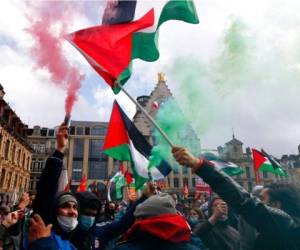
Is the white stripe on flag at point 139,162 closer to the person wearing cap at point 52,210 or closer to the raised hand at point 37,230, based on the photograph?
the person wearing cap at point 52,210

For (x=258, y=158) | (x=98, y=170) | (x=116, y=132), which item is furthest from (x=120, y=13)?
(x=98, y=170)

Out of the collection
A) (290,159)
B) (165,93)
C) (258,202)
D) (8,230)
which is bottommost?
(8,230)

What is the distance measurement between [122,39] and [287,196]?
349 cm

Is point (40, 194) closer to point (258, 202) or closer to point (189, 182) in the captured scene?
point (258, 202)

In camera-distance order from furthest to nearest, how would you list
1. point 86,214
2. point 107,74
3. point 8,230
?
point 107,74
point 8,230
point 86,214

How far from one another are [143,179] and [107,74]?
2.87m

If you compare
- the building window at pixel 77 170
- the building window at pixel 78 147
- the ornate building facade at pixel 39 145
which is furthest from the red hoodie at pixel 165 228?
the ornate building facade at pixel 39 145

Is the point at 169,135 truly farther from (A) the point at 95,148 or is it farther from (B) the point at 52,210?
(A) the point at 95,148

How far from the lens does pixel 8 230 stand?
4.14m

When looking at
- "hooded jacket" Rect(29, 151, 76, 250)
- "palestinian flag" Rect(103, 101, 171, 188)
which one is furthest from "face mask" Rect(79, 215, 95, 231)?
"palestinian flag" Rect(103, 101, 171, 188)

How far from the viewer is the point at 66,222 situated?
298cm

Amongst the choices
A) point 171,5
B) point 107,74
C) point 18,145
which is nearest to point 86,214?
Answer: point 107,74

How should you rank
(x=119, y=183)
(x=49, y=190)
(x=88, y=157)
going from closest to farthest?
1. (x=49, y=190)
2. (x=119, y=183)
3. (x=88, y=157)

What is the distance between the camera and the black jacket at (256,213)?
6.75 feet
